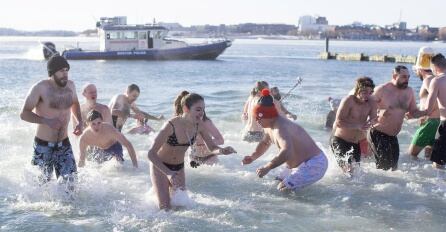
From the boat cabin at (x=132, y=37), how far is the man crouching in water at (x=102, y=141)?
3667 centimetres

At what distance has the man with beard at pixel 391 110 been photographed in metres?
7.81

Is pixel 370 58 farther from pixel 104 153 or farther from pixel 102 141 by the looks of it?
pixel 102 141

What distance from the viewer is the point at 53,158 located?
641 cm

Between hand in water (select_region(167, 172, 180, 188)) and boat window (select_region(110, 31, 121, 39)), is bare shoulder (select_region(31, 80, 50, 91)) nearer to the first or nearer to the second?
hand in water (select_region(167, 172, 180, 188))

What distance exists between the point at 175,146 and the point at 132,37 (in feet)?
132

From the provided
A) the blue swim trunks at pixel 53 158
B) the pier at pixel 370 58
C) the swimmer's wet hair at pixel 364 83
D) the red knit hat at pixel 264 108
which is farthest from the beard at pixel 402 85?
the pier at pixel 370 58

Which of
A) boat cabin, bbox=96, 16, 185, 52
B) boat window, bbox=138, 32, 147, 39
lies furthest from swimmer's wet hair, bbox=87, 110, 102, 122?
boat window, bbox=138, 32, 147, 39

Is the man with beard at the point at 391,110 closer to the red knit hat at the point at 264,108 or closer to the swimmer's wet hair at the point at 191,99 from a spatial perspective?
the red knit hat at the point at 264,108

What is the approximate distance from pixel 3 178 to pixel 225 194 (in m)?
3.16

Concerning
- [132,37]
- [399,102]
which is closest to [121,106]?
[399,102]

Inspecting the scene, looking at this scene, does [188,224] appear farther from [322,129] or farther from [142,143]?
[322,129]

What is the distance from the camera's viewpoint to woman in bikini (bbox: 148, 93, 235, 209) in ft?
18.7

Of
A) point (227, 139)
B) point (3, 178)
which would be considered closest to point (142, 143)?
point (227, 139)

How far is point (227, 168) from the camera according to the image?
9.00m
